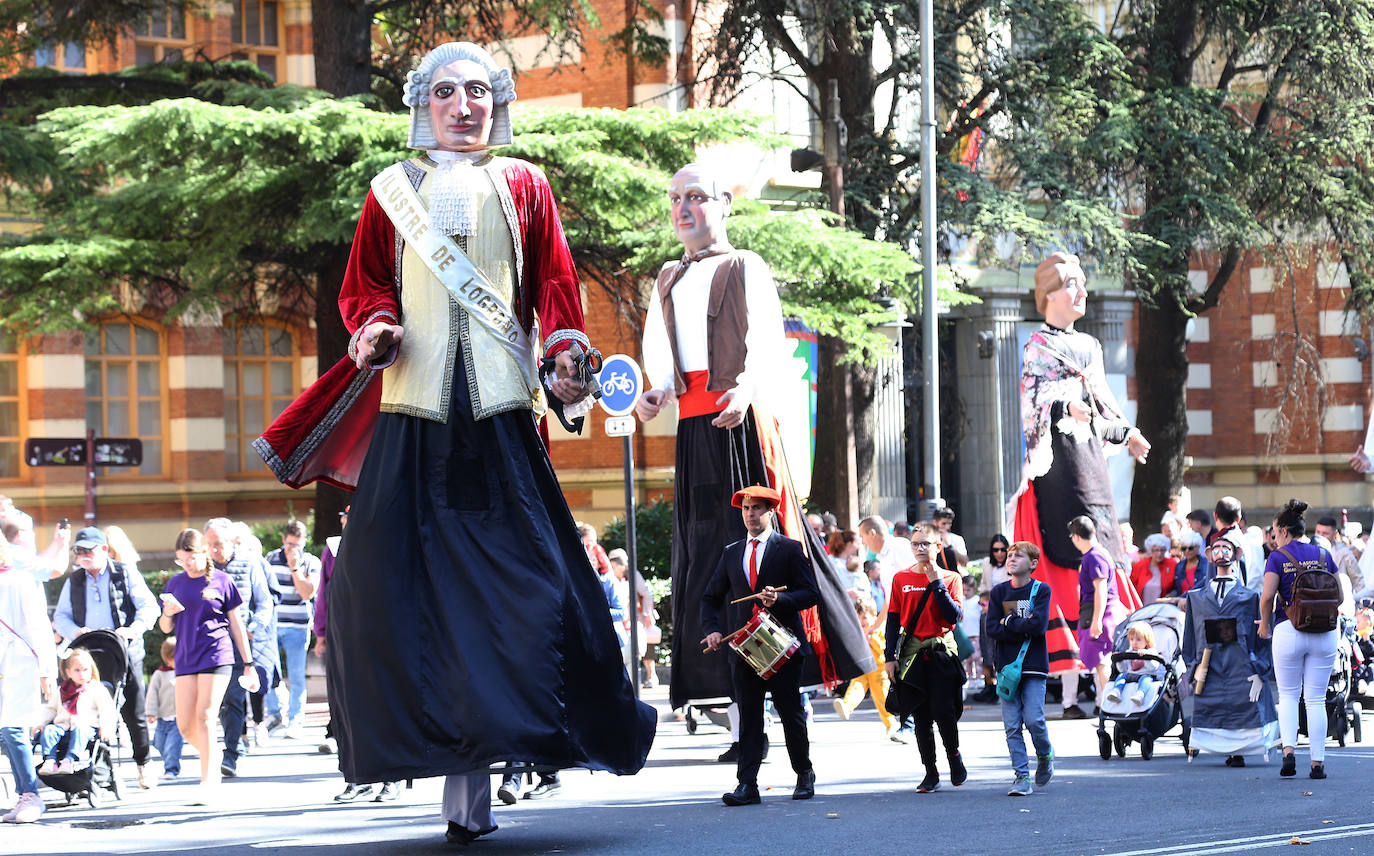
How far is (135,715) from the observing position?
12172mm

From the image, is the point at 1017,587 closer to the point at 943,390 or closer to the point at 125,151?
the point at 125,151

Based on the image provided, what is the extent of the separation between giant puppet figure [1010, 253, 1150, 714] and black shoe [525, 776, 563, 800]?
4334 millimetres

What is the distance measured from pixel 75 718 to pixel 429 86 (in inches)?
200

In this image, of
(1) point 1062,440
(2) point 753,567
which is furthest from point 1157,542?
(2) point 753,567

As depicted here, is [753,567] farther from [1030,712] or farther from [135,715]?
[135,715]

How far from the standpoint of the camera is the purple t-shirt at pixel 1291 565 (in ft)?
36.9

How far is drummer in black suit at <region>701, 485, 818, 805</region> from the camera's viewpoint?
376 inches

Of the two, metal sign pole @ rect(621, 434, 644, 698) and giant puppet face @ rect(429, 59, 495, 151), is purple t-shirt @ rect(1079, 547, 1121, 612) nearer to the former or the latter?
metal sign pole @ rect(621, 434, 644, 698)

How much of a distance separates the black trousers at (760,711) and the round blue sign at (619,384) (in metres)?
5.48

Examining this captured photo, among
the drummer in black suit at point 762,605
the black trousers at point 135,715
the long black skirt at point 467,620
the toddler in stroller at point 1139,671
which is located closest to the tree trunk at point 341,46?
the black trousers at point 135,715

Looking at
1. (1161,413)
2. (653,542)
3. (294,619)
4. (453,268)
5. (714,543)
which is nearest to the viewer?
(453,268)

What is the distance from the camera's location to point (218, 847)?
8398mm

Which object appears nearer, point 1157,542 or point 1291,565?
point 1291,565

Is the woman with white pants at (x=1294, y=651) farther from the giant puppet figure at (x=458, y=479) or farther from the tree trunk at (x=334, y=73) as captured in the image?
the tree trunk at (x=334, y=73)
